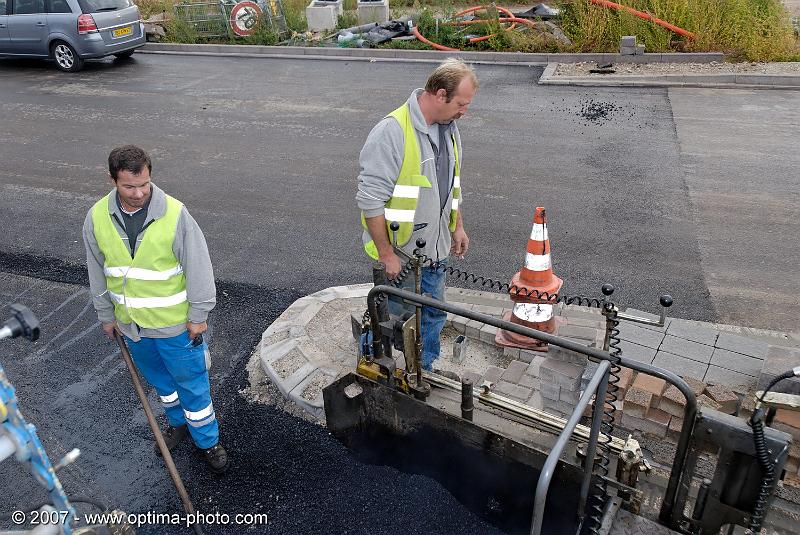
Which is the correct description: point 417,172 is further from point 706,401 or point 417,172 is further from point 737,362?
point 737,362

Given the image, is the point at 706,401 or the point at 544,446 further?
the point at 706,401

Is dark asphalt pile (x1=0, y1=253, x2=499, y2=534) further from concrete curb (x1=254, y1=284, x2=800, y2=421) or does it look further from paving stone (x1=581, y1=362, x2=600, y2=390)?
paving stone (x1=581, y1=362, x2=600, y2=390)

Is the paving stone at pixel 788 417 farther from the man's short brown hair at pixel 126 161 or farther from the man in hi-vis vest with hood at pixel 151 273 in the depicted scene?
the man's short brown hair at pixel 126 161

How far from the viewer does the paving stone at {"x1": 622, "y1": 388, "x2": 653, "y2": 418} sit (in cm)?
379

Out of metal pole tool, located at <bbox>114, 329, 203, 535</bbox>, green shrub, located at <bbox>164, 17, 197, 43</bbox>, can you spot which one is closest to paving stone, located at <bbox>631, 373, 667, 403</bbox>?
metal pole tool, located at <bbox>114, 329, 203, 535</bbox>

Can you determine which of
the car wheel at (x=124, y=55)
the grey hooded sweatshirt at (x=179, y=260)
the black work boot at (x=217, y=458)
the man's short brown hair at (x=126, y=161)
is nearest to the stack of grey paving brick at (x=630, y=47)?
the car wheel at (x=124, y=55)

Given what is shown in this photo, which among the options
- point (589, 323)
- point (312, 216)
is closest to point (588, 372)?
point (589, 323)

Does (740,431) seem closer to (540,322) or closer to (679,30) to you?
(540,322)

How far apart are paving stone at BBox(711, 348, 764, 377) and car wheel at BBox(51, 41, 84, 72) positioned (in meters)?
13.3

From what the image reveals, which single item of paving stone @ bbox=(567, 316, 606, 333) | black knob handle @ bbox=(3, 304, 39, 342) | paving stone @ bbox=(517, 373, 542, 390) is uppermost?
black knob handle @ bbox=(3, 304, 39, 342)

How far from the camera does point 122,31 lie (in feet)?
43.6

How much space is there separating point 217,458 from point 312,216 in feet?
12.0

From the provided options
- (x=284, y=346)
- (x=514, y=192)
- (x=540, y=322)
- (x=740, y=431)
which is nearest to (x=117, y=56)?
(x=514, y=192)

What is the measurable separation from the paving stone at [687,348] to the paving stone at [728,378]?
100mm
